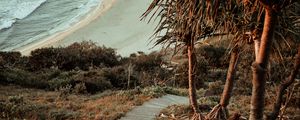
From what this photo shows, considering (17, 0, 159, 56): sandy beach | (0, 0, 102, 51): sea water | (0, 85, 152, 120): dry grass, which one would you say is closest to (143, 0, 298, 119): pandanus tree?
(0, 85, 152, 120): dry grass

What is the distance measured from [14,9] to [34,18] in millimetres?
2414

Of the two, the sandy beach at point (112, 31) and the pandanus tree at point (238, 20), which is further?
the sandy beach at point (112, 31)

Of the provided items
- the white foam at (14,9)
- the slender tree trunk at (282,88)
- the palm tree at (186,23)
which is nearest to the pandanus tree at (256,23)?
the palm tree at (186,23)

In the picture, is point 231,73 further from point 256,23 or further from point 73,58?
point 73,58

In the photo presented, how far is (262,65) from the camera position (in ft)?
23.0

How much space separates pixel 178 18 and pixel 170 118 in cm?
409

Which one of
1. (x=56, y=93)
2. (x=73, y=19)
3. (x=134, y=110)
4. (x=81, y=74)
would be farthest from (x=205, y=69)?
(x=73, y=19)

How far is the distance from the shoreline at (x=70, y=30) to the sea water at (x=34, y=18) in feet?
1.28

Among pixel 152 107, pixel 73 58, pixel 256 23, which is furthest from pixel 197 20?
pixel 73 58

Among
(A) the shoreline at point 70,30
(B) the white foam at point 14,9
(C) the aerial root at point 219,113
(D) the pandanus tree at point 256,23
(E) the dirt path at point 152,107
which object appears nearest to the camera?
(D) the pandanus tree at point 256,23

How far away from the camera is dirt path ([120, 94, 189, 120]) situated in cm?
1212

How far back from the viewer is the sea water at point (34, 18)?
31.9 metres

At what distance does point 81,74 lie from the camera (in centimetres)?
1831

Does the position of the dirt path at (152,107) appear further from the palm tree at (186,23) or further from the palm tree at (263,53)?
the palm tree at (263,53)
